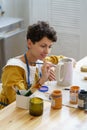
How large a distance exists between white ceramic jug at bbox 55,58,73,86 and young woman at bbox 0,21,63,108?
0.19 feet

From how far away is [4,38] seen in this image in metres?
3.44

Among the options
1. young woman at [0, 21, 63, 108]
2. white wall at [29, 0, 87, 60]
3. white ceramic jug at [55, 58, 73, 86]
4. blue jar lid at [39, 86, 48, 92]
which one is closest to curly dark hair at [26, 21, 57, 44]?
young woman at [0, 21, 63, 108]

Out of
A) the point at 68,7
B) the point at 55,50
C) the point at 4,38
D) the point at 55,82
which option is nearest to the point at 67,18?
the point at 68,7

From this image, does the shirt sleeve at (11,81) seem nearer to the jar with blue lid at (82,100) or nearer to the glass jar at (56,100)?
the glass jar at (56,100)

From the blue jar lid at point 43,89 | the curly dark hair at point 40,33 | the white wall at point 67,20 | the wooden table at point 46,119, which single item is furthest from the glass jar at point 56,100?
the white wall at point 67,20

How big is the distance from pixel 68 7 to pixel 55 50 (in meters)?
0.57

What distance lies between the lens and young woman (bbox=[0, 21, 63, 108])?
1.85 m

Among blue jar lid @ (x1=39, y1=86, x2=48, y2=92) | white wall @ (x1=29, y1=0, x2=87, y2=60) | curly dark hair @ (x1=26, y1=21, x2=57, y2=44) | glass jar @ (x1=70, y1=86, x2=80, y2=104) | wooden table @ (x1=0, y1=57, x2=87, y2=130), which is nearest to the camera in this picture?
wooden table @ (x1=0, y1=57, x2=87, y2=130)

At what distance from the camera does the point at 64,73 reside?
1.89 meters

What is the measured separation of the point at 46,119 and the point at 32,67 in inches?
23.2

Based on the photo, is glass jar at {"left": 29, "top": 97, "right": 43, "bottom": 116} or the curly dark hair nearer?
glass jar at {"left": 29, "top": 97, "right": 43, "bottom": 116}

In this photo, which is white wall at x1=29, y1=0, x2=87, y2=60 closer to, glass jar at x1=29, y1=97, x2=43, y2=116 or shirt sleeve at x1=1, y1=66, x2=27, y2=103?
shirt sleeve at x1=1, y1=66, x2=27, y2=103

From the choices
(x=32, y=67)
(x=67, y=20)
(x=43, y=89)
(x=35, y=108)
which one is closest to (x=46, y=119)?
(x=35, y=108)

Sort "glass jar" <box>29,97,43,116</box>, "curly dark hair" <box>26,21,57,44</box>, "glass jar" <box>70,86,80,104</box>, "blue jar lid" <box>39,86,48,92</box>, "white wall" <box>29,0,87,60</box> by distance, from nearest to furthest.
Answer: "glass jar" <box>29,97,43,116</box> → "glass jar" <box>70,86,80,104</box> → "blue jar lid" <box>39,86,48,92</box> → "curly dark hair" <box>26,21,57,44</box> → "white wall" <box>29,0,87,60</box>
